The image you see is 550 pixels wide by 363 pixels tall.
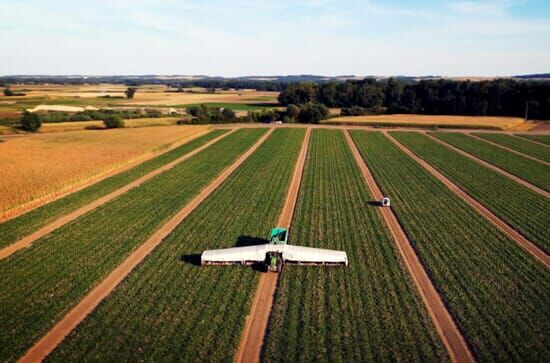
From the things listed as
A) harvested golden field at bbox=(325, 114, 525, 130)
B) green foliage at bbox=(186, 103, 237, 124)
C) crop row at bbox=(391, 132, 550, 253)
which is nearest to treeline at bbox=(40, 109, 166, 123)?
green foliage at bbox=(186, 103, 237, 124)

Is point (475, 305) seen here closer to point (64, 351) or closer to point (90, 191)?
point (64, 351)

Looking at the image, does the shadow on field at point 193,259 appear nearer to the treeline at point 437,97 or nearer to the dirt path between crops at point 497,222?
the dirt path between crops at point 497,222

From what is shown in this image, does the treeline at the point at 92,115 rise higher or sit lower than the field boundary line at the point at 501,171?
higher

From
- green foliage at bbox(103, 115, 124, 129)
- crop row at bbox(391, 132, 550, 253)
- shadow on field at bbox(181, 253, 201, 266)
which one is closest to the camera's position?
shadow on field at bbox(181, 253, 201, 266)

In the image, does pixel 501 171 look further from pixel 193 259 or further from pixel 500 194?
pixel 193 259

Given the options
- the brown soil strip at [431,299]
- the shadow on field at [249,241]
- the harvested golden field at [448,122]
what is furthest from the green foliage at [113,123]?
the shadow on field at [249,241]

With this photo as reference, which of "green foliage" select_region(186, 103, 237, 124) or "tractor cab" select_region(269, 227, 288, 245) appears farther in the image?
"green foliage" select_region(186, 103, 237, 124)

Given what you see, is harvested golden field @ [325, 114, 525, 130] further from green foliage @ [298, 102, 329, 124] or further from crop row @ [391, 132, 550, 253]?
crop row @ [391, 132, 550, 253]
